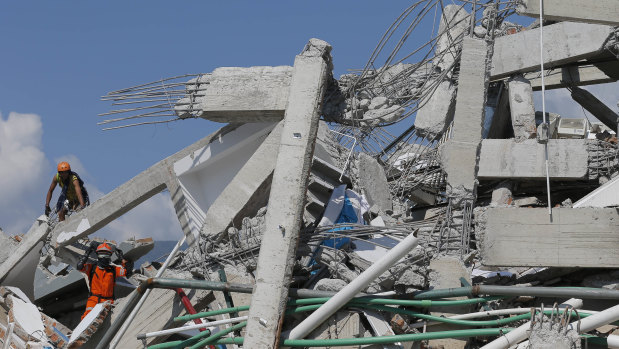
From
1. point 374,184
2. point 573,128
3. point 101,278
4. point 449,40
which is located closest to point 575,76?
point 573,128

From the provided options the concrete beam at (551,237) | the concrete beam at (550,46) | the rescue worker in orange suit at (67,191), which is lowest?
the concrete beam at (551,237)

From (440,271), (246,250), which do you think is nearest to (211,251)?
(246,250)

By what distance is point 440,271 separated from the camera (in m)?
9.45

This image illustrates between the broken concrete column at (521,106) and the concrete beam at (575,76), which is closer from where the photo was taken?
the broken concrete column at (521,106)

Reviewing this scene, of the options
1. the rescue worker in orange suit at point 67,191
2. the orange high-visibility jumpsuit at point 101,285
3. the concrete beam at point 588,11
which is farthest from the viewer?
the rescue worker in orange suit at point 67,191

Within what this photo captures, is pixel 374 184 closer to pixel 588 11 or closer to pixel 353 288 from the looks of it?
pixel 588 11

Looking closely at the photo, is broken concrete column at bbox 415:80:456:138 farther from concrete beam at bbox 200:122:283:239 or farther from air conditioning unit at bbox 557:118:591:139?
concrete beam at bbox 200:122:283:239

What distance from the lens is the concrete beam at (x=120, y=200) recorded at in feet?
40.4

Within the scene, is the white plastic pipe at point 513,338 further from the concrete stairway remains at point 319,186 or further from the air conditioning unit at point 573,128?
the air conditioning unit at point 573,128

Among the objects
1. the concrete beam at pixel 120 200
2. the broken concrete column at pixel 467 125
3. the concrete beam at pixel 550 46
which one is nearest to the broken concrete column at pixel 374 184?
the broken concrete column at pixel 467 125

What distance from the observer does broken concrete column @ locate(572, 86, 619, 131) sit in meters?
16.8

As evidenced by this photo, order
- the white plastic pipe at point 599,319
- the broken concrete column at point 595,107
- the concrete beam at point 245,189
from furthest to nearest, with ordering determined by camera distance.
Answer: the broken concrete column at point 595,107 < the concrete beam at point 245,189 < the white plastic pipe at point 599,319

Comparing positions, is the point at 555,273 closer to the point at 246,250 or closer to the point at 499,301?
the point at 499,301

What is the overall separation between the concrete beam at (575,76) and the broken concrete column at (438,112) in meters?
2.41
